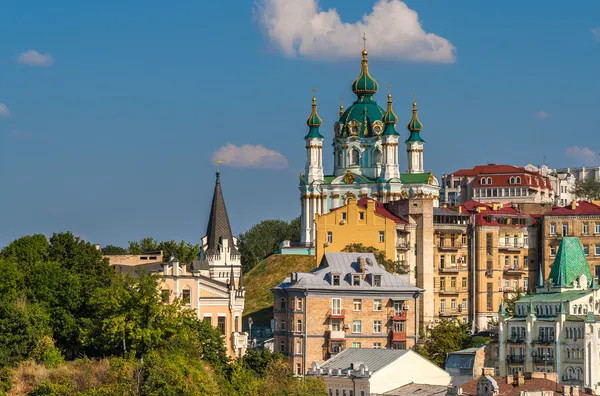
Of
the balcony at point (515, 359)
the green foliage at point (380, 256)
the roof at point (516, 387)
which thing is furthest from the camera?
the green foliage at point (380, 256)

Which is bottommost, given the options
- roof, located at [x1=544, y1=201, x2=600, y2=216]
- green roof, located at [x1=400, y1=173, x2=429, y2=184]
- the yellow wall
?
the yellow wall

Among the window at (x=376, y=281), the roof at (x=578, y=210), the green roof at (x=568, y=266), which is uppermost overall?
the roof at (x=578, y=210)

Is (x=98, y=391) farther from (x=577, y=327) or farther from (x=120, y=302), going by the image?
(x=577, y=327)

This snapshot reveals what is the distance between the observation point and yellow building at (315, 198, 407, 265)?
11981cm

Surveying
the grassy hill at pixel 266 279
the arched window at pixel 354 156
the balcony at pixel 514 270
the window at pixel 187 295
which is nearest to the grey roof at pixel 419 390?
the window at pixel 187 295

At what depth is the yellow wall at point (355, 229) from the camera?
393 feet

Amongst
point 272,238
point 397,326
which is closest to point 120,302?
point 397,326

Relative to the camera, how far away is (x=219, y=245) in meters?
126

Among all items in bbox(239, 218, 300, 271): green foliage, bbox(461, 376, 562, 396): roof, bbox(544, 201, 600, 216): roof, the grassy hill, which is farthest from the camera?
bbox(239, 218, 300, 271): green foliage

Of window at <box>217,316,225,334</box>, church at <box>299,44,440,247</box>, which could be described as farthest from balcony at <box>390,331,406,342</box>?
church at <box>299,44,440,247</box>

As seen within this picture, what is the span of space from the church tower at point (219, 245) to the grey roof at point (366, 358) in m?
24.8

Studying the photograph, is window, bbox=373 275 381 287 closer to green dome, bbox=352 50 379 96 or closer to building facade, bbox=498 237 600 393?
building facade, bbox=498 237 600 393

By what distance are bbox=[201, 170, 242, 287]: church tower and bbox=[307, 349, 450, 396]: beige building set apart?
91.6 feet

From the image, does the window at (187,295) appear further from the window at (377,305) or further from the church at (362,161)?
the church at (362,161)
